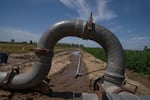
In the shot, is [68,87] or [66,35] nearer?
[66,35]

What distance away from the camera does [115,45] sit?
21.1 feet

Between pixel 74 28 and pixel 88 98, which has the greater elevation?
pixel 74 28

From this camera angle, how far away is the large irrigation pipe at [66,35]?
20.7 ft

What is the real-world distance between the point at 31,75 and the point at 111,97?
448cm

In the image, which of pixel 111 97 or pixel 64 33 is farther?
pixel 64 33

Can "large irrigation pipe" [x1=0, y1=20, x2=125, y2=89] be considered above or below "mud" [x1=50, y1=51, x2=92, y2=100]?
above

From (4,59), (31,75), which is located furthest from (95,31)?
(4,59)

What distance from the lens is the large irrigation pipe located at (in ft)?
20.7

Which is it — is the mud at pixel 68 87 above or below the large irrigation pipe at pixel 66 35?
below

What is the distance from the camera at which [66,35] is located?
7.09 metres

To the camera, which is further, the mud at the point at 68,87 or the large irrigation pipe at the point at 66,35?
the mud at the point at 68,87

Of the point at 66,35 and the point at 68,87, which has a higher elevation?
the point at 66,35

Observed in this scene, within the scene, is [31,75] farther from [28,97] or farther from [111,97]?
[111,97]

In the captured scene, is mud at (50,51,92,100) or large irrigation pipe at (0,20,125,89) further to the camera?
mud at (50,51,92,100)
